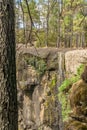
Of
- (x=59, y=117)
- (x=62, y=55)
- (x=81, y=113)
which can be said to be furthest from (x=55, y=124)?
(x=81, y=113)

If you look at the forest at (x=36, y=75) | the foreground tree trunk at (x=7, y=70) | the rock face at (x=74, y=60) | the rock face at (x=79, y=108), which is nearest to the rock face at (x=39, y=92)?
the forest at (x=36, y=75)

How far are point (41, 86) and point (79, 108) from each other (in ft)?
17.6

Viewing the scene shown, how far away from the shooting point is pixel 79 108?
467 centimetres

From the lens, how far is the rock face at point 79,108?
4.36 metres

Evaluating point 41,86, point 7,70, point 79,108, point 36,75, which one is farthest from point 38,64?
point 7,70

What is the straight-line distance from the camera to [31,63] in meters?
10.3

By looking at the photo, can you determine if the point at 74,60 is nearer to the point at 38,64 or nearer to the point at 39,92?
the point at 38,64

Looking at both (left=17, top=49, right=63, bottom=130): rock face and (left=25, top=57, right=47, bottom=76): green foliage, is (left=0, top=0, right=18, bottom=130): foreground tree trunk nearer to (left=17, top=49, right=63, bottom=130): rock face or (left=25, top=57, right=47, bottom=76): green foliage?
(left=17, top=49, right=63, bottom=130): rock face

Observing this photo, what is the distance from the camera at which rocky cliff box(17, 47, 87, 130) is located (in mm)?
9508

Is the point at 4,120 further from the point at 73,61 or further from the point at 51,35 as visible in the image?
the point at 51,35

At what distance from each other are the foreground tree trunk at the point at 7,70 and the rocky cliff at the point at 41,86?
6.07 metres

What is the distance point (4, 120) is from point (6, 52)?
1.65 feet

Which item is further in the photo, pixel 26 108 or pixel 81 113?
pixel 26 108

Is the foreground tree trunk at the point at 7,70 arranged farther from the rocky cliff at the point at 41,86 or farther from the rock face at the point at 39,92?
the rock face at the point at 39,92
